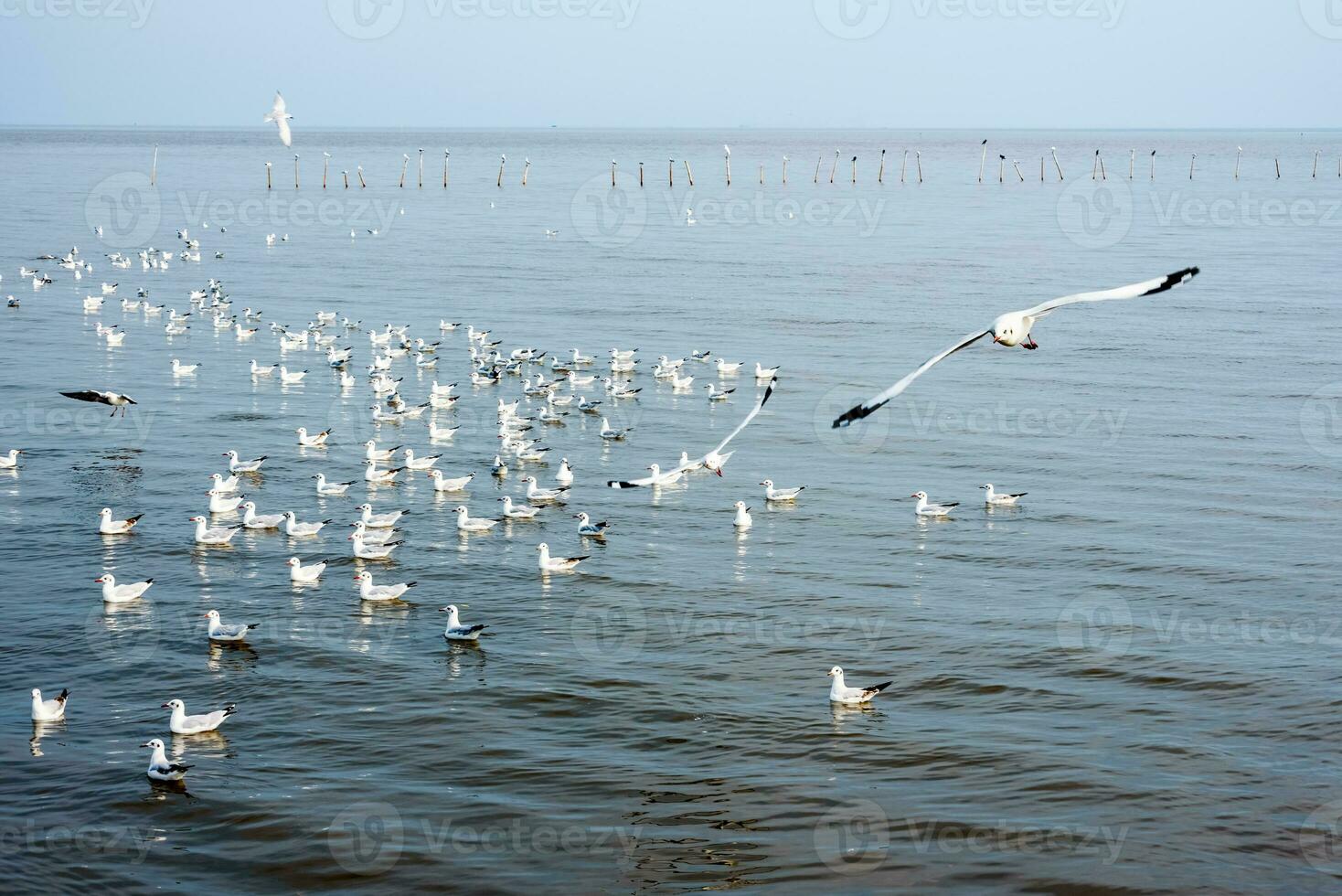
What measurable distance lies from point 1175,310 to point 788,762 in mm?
44202

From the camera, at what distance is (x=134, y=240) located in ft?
288

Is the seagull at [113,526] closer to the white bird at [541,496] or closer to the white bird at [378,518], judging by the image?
the white bird at [378,518]

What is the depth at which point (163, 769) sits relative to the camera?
17531mm

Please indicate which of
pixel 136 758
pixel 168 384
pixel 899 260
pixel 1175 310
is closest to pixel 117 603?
pixel 136 758

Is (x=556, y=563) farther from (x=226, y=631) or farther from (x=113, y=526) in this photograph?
(x=113, y=526)

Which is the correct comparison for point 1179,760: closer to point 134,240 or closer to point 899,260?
point 899,260

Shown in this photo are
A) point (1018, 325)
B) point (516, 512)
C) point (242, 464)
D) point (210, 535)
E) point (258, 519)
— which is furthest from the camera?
point (242, 464)
